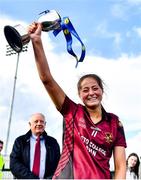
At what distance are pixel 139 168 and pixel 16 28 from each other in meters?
6.26

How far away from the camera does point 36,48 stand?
2.92m

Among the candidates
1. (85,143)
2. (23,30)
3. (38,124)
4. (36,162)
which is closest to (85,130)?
(85,143)

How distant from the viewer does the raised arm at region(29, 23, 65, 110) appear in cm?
291

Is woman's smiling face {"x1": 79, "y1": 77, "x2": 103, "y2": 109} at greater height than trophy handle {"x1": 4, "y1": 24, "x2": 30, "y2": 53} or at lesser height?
lesser

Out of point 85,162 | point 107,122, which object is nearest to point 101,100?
point 107,122

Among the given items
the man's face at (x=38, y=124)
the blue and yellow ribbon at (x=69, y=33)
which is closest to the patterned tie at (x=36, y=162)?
the man's face at (x=38, y=124)

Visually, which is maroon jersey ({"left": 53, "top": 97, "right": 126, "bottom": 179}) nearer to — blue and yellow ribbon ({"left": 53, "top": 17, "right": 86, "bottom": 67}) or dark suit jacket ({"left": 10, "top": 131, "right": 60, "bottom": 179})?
blue and yellow ribbon ({"left": 53, "top": 17, "right": 86, "bottom": 67})

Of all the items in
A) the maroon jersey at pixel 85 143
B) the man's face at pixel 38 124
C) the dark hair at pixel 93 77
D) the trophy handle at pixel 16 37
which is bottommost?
the maroon jersey at pixel 85 143

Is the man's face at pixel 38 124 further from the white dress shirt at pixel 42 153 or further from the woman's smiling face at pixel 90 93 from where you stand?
the woman's smiling face at pixel 90 93

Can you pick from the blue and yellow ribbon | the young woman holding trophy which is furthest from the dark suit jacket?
the young woman holding trophy

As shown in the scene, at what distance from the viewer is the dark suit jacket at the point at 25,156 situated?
6.07 metres

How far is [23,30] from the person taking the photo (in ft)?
9.86

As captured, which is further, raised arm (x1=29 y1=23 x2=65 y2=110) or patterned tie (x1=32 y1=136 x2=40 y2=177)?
patterned tie (x1=32 y1=136 x2=40 y2=177)

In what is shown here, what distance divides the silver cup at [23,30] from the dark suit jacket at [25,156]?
3072mm
